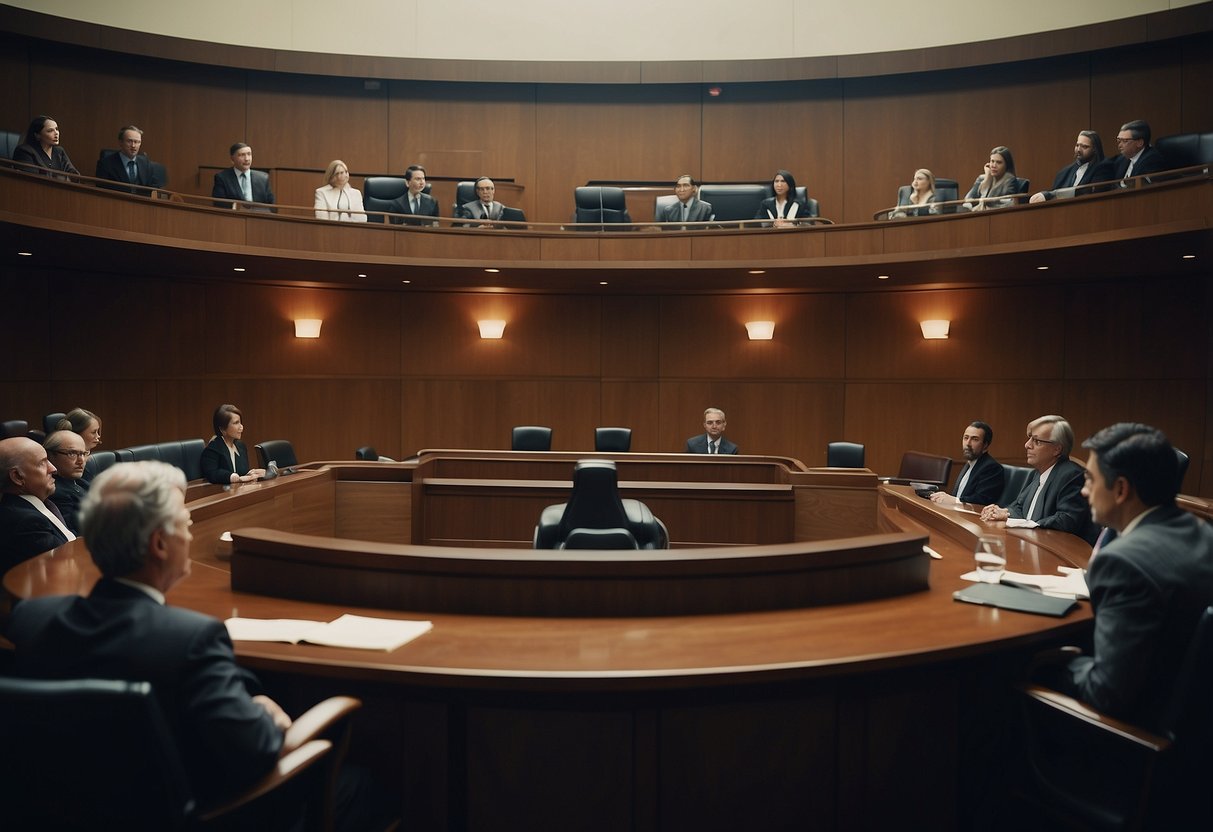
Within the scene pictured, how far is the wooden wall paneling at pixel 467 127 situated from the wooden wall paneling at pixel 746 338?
238 cm

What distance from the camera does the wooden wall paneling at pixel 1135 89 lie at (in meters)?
8.97

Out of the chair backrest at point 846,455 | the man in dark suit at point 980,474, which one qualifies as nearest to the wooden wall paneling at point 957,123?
the chair backrest at point 846,455

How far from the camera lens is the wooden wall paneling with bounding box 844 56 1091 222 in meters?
9.48

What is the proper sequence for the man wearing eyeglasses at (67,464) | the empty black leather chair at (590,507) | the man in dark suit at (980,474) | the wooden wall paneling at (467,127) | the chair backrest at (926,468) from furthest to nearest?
the wooden wall paneling at (467,127)
the chair backrest at (926,468)
the man in dark suit at (980,474)
the empty black leather chair at (590,507)
the man wearing eyeglasses at (67,464)

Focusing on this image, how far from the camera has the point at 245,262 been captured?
8062 millimetres

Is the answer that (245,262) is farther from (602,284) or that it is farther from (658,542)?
(658,542)

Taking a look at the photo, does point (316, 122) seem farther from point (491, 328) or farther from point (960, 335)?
point (960, 335)

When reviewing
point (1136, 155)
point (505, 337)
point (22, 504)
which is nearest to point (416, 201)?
point (505, 337)

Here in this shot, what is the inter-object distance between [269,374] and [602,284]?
393 centimetres

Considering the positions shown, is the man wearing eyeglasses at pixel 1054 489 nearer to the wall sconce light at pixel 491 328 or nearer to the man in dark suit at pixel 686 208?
the man in dark suit at pixel 686 208

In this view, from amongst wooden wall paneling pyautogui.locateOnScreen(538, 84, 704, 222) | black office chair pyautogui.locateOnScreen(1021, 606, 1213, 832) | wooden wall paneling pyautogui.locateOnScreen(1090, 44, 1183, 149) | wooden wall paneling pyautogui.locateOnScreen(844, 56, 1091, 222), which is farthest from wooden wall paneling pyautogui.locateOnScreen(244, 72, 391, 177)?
black office chair pyautogui.locateOnScreen(1021, 606, 1213, 832)

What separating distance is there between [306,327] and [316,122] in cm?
276

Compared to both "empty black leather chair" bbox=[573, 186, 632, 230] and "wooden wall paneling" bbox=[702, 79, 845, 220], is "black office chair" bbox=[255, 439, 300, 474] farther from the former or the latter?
"wooden wall paneling" bbox=[702, 79, 845, 220]

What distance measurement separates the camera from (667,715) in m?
2.16
